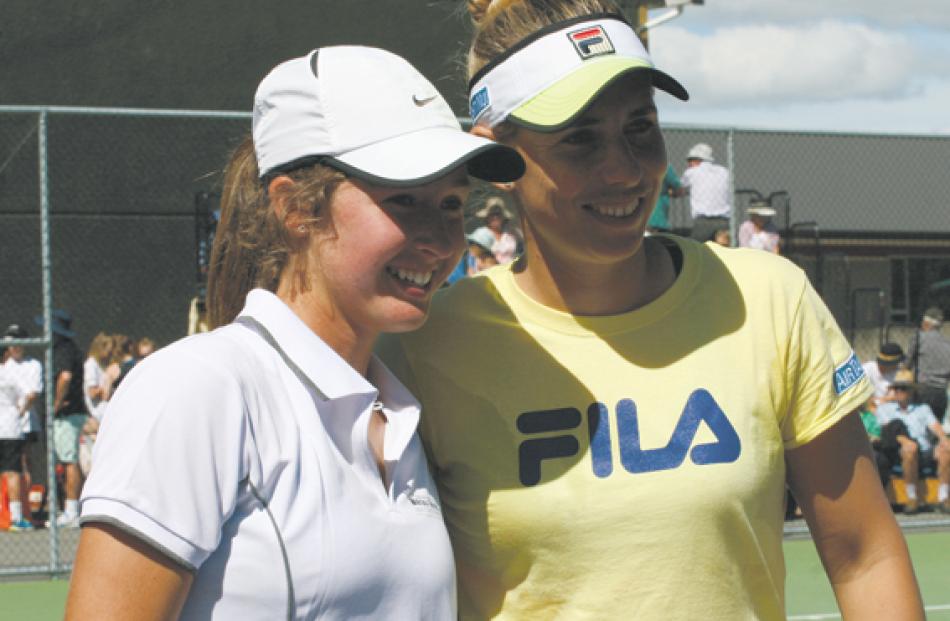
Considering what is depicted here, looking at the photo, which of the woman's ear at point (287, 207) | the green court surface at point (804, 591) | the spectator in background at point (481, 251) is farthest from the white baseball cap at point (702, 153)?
the woman's ear at point (287, 207)

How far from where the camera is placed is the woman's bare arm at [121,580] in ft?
5.26

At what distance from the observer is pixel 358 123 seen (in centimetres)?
193

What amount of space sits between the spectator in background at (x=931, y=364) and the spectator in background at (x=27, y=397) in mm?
6942

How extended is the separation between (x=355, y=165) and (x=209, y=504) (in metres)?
0.53

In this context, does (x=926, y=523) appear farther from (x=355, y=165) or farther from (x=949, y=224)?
(x=355, y=165)

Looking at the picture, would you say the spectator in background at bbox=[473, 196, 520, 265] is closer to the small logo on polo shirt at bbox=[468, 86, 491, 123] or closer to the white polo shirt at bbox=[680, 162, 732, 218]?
the white polo shirt at bbox=[680, 162, 732, 218]

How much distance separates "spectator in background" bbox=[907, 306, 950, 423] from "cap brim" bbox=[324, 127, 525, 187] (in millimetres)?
9783

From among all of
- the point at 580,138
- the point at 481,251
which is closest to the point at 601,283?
the point at 580,138

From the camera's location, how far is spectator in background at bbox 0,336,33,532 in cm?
945

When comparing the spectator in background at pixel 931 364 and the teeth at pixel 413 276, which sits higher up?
the teeth at pixel 413 276

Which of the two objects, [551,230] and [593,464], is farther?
[551,230]

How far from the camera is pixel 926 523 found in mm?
9250

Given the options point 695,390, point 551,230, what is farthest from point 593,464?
point 551,230

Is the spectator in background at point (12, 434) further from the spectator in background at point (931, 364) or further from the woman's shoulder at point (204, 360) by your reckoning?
the woman's shoulder at point (204, 360)
